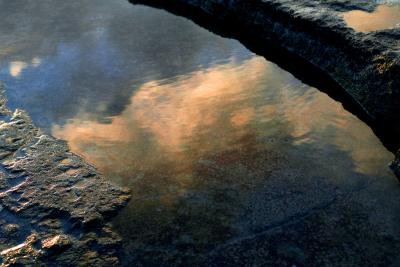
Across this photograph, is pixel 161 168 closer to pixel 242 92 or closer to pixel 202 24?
pixel 242 92

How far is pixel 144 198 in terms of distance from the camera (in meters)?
2.13

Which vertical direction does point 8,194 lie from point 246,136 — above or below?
below

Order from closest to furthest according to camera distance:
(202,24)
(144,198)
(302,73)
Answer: (144,198) < (302,73) < (202,24)

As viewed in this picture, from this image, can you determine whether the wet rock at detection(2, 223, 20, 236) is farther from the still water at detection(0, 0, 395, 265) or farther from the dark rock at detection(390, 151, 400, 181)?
the dark rock at detection(390, 151, 400, 181)

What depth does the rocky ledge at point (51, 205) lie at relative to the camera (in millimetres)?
1868

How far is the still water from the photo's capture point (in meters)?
2.01

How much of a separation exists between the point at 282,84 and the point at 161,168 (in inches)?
45.7

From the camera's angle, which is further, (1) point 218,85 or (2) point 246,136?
(1) point 218,85

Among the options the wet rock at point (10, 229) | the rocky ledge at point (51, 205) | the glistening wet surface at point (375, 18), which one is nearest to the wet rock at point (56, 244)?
the rocky ledge at point (51, 205)

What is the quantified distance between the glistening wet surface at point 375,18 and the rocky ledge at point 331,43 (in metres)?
0.06

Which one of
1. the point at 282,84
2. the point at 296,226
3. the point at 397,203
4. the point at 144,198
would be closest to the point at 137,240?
the point at 144,198

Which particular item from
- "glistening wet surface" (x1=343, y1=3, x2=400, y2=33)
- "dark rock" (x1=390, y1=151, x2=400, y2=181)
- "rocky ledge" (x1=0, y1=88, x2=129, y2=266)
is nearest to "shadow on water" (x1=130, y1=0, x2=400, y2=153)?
"dark rock" (x1=390, y1=151, x2=400, y2=181)

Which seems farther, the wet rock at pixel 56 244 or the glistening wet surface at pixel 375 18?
the glistening wet surface at pixel 375 18

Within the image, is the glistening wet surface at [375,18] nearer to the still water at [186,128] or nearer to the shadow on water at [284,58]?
the shadow on water at [284,58]
